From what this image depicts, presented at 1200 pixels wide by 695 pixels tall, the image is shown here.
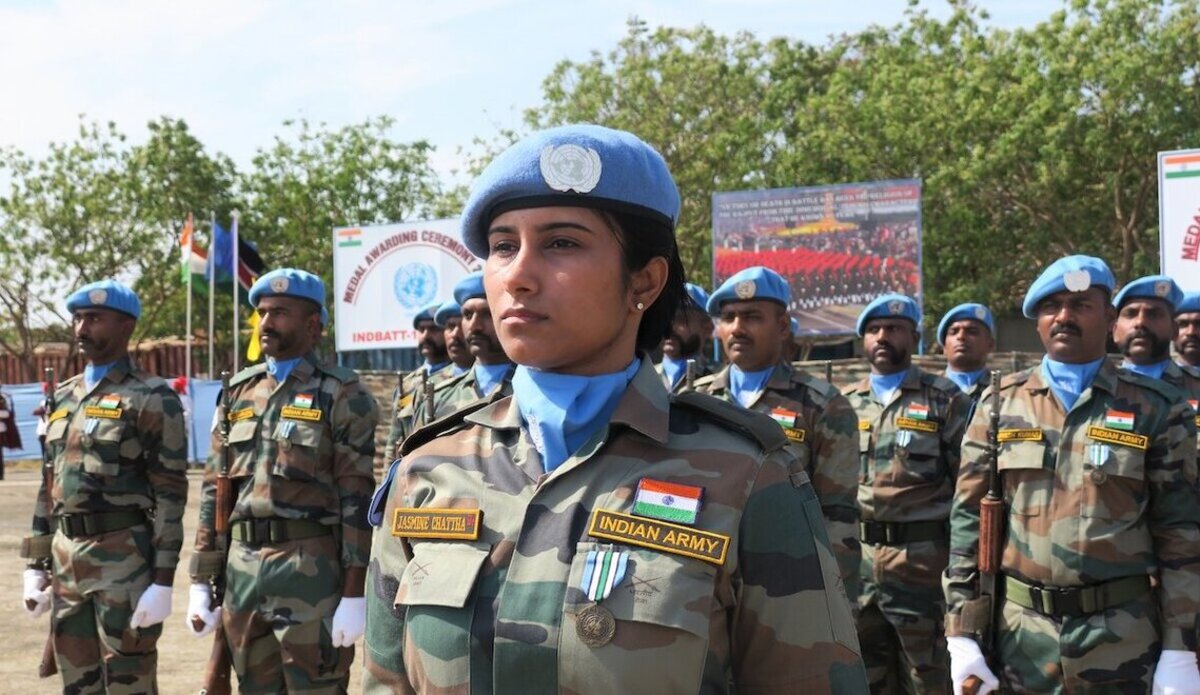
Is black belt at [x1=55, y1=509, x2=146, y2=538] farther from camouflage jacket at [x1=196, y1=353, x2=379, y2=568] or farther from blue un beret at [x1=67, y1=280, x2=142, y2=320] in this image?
blue un beret at [x1=67, y1=280, x2=142, y2=320]

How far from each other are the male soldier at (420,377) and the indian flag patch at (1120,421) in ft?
10.3

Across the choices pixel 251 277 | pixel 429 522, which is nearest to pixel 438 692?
pixel 429 522

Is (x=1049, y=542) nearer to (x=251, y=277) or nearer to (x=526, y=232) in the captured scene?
(x=526, y=232)

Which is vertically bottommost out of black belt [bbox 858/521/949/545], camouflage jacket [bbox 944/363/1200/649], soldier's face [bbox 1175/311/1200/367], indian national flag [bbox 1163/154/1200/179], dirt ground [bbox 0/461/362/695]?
dirt ground [bbox 0/461/362/695]

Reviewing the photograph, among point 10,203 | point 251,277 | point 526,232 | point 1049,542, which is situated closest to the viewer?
point 526,232

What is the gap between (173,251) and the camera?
105 ft

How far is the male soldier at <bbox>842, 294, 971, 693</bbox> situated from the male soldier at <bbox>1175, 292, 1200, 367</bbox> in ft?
6.08

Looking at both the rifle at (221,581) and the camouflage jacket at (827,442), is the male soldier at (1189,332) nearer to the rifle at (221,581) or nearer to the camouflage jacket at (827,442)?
the camouflage jacket at (827,442)

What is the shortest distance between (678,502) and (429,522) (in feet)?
1.29

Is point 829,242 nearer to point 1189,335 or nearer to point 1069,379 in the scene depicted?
point 1189,335

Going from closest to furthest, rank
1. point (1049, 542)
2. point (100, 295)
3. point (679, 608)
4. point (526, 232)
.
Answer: point (679, 608)
point (526, 232)
point (1049, 542)
point (100, 295)

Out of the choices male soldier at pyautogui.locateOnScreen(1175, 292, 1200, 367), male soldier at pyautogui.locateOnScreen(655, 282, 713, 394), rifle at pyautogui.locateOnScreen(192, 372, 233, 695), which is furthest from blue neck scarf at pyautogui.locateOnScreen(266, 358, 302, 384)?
male soldier at pyautogui.locateOnScreen(1175, 292, 1200, 367)

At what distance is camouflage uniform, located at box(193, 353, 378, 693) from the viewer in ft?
18.4

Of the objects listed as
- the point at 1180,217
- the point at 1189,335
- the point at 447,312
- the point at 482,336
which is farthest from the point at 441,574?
the point at 1180,217
